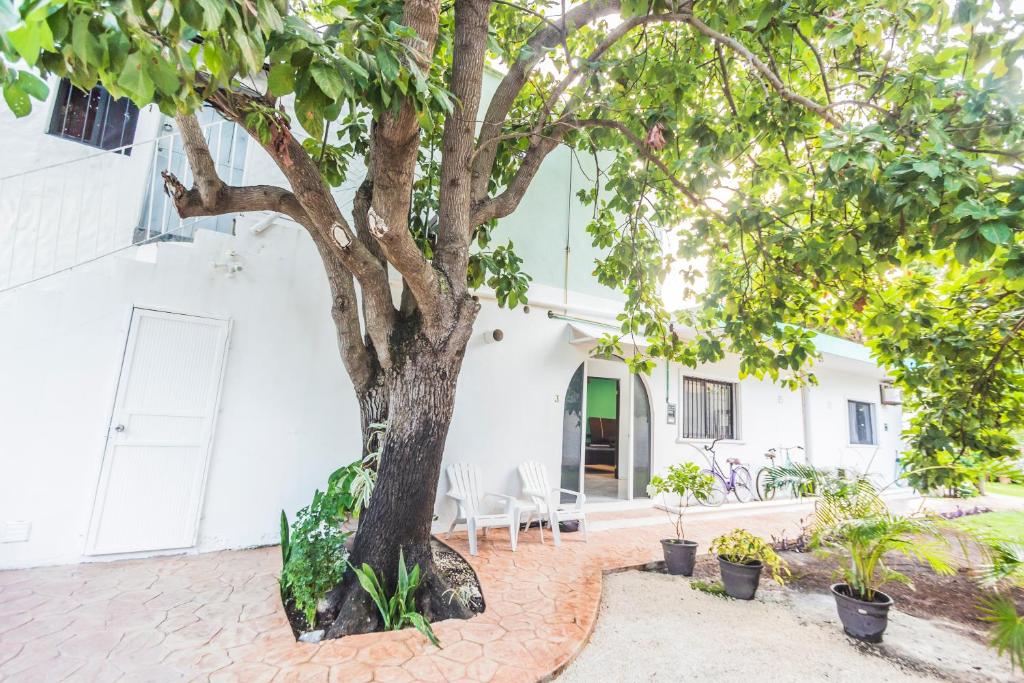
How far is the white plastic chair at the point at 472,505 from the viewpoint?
19.0 ft

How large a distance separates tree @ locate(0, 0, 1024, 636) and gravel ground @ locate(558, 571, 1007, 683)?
1.61 meters

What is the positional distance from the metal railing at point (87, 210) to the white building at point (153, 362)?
14 mm

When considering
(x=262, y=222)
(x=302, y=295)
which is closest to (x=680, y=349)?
(x=302, y=295)

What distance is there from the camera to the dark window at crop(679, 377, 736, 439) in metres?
10.2

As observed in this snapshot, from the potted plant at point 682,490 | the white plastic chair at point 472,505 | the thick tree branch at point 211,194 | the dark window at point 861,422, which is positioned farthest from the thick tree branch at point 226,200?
the dark window at point 861,422

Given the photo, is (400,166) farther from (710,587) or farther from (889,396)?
(889,396)

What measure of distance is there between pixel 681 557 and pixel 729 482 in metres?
5.24

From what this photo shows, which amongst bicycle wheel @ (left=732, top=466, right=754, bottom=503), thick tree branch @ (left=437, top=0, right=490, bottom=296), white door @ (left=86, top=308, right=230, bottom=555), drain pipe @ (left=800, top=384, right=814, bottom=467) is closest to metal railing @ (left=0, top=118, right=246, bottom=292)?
white door @ (left=86, top=308, right=230, bottom=555)

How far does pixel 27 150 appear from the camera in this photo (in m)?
4.54

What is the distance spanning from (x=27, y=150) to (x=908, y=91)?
7770 mm

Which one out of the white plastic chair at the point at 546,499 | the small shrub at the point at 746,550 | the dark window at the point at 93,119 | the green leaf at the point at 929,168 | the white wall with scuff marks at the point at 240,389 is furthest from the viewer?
the white plastic chair at the point at 546,499

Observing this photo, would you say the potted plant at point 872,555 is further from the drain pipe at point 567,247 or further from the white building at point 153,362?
the drain pipe at point 567,247

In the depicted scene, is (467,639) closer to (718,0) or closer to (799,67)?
(718,0)

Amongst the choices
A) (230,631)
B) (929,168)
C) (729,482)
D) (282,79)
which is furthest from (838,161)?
(729,482)
